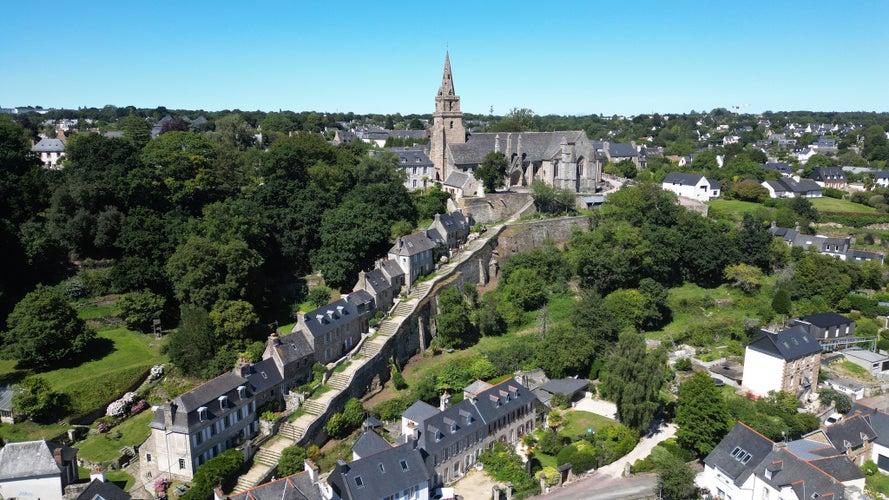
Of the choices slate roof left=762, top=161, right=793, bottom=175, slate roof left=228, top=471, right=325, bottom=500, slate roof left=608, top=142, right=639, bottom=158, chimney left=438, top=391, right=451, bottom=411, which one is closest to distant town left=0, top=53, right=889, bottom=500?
slate roof left=228, top=471, right=325, bottom=500

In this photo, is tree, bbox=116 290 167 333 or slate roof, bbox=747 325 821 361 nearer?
slate roof, bbox=747 325 821 361

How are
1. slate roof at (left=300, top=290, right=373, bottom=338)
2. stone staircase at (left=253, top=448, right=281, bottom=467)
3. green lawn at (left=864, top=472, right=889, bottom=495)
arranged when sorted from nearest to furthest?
stone staircase at (left=253, top=448, right=281, bottom=467)
green lawn at (left=864, top=472, right=889, bottom=495)
slate roof at (left=300, top=290, right=373, bottom=338)

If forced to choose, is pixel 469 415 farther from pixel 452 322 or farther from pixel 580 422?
pixel 452 322

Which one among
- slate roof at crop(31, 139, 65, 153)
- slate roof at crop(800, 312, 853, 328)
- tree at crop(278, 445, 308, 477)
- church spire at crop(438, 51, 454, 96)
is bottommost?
tree at crop(278, 445, 308, 477)

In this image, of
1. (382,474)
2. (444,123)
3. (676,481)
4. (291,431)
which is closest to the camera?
(382,474)

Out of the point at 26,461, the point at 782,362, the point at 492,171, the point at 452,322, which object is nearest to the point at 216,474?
the point at 26,461

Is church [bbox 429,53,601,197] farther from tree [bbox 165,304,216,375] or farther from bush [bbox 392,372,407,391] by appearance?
tree [bbox 165,304,216,375]

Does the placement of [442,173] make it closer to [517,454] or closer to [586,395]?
[586,395]

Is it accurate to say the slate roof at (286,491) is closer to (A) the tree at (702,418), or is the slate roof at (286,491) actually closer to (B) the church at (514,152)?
(A) the tree at (702,418)
